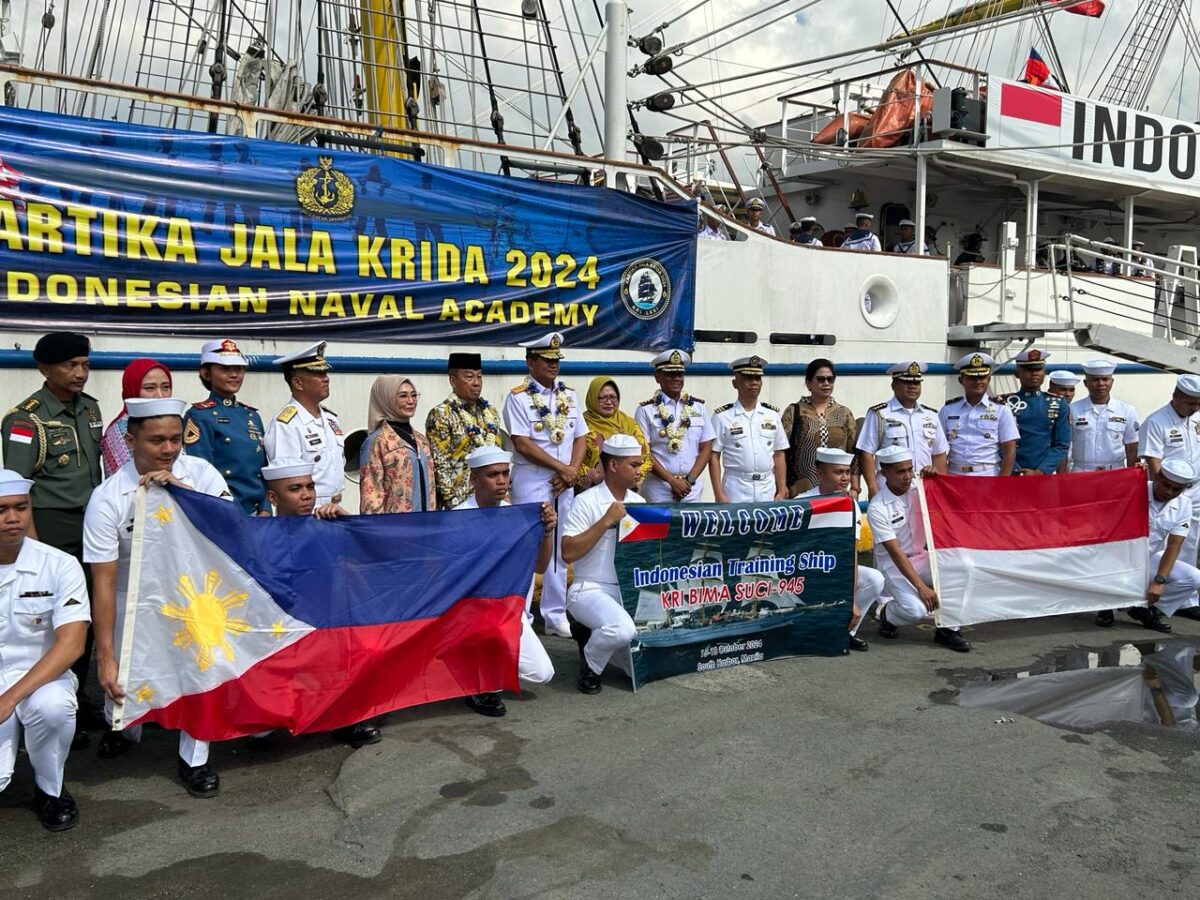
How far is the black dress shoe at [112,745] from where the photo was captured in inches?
174

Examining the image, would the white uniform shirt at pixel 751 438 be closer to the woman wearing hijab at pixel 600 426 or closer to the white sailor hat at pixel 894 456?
the woman wearing hijab at pixel 600 426

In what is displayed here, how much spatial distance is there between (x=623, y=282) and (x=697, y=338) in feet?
3.02

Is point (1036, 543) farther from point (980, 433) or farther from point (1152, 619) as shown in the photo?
point (980, 433)

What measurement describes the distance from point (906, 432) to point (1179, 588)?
6.47 feet

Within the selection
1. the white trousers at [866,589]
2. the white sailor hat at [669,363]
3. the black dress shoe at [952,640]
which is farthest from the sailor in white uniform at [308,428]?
the black dress shoe at [952,640]

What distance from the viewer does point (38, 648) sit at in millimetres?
3797

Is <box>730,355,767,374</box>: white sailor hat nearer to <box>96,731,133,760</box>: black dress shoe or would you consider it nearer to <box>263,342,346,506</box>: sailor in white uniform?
<box>263,342,346,506</box>: sailor in white uniform

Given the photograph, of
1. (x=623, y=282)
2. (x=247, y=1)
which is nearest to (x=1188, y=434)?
(x=623, y=282)

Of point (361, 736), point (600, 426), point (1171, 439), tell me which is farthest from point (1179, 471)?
point (361, 736)

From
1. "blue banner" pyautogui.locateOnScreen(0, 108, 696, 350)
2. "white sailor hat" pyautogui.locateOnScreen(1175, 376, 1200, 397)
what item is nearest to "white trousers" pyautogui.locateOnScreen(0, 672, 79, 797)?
"blue banner" pyautogui.locateOnScreen(0, 108, 696, 350)

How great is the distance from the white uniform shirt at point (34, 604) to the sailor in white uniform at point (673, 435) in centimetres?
382

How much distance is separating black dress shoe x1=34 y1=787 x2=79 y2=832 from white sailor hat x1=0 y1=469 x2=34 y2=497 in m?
1.06

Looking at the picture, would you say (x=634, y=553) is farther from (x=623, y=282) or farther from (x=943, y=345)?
(x=943, y=345)

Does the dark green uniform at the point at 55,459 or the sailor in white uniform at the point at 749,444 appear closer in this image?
the dark green uniform at the point at 55,459
